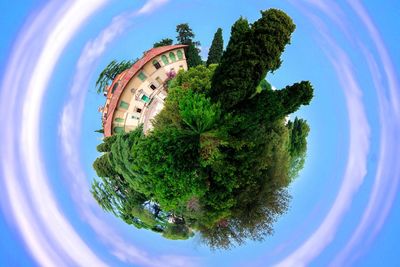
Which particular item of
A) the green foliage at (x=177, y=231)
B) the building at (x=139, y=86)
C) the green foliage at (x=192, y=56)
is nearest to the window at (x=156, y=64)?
the building at (x=139, y=86)

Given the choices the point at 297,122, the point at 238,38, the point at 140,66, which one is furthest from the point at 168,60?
the point at 238,38

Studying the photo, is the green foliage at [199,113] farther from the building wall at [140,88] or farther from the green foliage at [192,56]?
the green foliage at [192,56]

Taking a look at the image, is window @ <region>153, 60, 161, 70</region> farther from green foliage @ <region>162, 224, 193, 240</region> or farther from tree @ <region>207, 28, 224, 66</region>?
green foliage @ <region>162, 224, 193, 240</region>

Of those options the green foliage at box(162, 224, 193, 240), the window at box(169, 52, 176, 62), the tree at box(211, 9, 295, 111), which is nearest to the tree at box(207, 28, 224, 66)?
the window at box(169, 52, 176, 62)

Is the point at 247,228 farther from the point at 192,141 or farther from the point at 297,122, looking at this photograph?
the point at 297,122

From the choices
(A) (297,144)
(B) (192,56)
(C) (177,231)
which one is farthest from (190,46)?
(C) (177,231)

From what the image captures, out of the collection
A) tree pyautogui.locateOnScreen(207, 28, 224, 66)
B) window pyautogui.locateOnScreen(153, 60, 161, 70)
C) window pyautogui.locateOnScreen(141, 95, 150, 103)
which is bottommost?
window pyautogui.locateOnScreen(141, 95, 150, 103)
